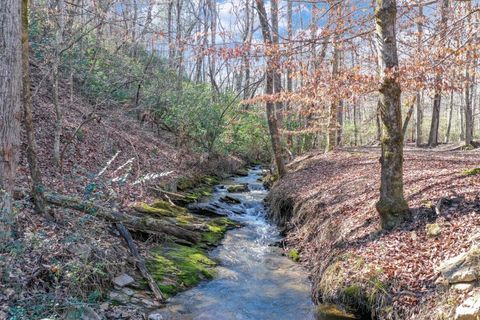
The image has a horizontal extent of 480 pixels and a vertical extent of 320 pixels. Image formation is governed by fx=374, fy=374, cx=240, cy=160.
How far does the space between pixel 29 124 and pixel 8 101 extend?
1119 millimetres

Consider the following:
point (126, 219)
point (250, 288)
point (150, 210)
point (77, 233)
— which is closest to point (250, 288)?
point (250, 288)

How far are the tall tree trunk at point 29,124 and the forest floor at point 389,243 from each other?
16.6ft

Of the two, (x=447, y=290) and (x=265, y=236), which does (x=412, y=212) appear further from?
(x=265, y=236)

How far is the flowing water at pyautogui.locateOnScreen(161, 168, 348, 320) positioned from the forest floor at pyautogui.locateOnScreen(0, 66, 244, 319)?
437 mm

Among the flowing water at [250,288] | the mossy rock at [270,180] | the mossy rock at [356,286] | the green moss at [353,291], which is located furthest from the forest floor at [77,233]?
the mossy rock at [270,180]

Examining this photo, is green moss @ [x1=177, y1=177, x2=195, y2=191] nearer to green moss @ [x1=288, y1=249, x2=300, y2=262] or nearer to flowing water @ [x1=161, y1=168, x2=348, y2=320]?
flowing water @ [x1=161, y1=168, x2=348, y2=320]

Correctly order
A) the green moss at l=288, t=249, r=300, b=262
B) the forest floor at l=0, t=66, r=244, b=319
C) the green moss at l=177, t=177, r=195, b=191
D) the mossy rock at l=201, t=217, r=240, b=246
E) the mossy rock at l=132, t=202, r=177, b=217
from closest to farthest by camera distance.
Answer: the forest floor at l=0, t=66, r=244, b=319
the green moss at l=288, t=249, r=300, b=262
the mossy rock at l=132, t=202, r=177, b=217
the mossy rock at l=201, t=217, r=240, b=246
the green moss at l=177, t=177, r=195, b=191

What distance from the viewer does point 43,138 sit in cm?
1053

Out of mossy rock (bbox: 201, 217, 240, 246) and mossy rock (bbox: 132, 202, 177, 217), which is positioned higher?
mossy rock (bbox: 132, 202, 177, 217)

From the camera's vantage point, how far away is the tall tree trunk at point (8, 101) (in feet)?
16.2

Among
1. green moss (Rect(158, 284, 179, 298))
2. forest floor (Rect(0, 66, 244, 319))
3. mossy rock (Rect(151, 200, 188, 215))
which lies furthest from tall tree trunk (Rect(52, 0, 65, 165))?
green moss (Rect(158, 284, 179, 298))

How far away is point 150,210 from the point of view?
9422 mm

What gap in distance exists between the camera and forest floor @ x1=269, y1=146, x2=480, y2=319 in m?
5.03

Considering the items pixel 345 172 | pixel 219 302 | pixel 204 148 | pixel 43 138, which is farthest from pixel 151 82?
pixel 219 302
